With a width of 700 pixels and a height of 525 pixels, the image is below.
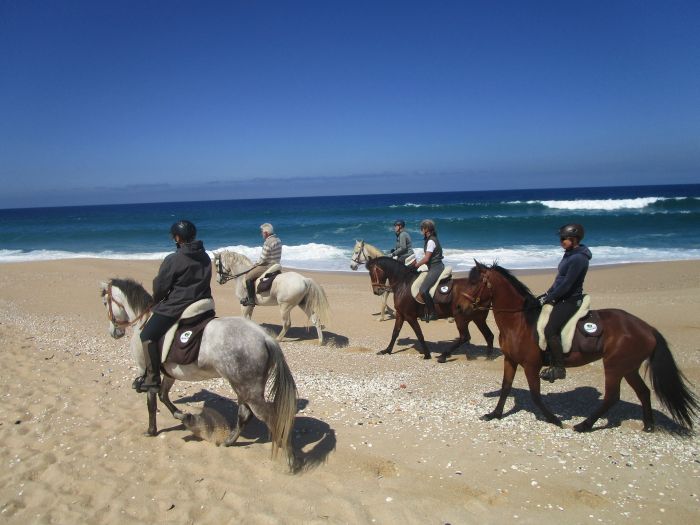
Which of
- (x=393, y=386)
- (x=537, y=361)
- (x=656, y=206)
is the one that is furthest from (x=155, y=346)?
(x=656, y=206)

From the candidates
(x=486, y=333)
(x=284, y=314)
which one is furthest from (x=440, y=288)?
(x=284, y=314)

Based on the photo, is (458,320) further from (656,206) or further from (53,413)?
(656,206)

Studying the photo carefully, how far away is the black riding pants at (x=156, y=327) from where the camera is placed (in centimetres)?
497

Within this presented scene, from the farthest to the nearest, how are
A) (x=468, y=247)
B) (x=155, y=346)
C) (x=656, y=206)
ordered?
1. (x=656, y=206)
2. (x=468, y=247)
3. (x=155, y=346)

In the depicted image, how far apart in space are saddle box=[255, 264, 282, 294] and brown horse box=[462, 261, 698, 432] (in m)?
5.07

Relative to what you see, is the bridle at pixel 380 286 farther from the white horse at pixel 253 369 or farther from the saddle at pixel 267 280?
the white horse at pixel 253 369

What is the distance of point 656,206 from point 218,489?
207 ft

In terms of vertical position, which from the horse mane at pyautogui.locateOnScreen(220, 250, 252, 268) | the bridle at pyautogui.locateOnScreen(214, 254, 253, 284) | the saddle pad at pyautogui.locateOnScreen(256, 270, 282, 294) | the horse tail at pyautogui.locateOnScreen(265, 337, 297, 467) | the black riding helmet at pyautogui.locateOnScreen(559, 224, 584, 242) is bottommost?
the horse tail at pyautogui.locateOnScreen(265, 337, 297, 467)

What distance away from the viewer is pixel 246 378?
4.68m

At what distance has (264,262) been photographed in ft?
32.5

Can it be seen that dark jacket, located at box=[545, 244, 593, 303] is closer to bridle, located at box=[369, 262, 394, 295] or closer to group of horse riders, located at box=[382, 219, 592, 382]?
group of horse riders, located at box=[382, 219, 592, 382]

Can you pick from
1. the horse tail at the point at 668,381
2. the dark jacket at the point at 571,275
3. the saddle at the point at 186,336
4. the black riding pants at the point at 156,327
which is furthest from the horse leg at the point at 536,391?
the black riding pants at the point at 156,327

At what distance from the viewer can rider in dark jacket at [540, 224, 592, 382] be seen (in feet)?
17.7

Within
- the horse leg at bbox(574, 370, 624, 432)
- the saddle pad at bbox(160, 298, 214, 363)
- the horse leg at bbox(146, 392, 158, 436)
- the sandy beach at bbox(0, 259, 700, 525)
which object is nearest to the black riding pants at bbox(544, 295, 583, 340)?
the horse leg at bbox(574, 370, 624, 432)
